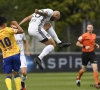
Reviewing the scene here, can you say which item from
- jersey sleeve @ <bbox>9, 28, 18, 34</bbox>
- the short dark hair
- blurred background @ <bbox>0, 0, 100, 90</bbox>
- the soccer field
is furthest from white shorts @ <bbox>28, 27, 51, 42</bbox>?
blurred background @ <bbox>0, 0, 100, 90</bbox>

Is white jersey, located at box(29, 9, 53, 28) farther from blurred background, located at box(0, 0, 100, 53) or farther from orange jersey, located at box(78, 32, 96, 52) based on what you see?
blurred background, located at box(0, 0, 100, 53)

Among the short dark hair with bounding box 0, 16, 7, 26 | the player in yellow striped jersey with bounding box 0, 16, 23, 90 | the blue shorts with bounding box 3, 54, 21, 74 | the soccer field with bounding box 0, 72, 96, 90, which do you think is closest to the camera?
the short dark hair with bounding box 0, 16, 7, 26

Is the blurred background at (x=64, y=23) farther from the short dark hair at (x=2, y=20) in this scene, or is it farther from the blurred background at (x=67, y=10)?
the short dark hair at (x=2, y=20)

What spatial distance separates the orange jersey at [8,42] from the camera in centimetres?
1630

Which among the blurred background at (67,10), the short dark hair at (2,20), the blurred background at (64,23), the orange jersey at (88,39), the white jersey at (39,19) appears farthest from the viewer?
the blurred background at (67,10)

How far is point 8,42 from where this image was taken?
Result: 16.4 metres

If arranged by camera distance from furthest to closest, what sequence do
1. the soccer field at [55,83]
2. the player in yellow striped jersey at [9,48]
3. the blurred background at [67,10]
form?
1. the blurred background at [67,10]
2. the soccer field at [55,83]
3. the player in yellow striped jersey at [9,48]

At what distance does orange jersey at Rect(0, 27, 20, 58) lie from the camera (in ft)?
53.5

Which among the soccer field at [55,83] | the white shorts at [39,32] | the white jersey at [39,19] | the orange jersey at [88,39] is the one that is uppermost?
the white jersey at [39,19]

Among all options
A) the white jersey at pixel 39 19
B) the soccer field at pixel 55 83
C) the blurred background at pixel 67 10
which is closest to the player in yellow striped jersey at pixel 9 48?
the white jersey at pixel 39 19

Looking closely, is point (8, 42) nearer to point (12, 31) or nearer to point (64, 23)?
point (12, 31)

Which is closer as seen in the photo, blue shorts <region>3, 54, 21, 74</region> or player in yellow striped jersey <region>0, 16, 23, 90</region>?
player in yellow striped jersey <region>0, 16, 23, 90</region>

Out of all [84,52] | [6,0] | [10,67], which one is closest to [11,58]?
[10,67]

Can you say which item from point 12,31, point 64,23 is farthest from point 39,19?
point 64,23
